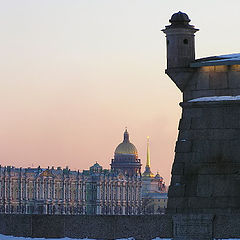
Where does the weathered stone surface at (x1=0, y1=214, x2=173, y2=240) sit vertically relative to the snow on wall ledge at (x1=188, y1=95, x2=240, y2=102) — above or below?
below

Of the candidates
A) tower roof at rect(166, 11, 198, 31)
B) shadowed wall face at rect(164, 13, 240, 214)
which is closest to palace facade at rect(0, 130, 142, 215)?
tower roof at rect(166, 11, 198, 31)

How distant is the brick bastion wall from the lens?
17.4 meters

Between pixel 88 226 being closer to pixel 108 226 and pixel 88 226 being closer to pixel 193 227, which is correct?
pixel 108 226

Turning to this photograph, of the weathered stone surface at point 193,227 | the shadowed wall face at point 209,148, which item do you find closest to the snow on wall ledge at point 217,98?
the shadowed wall face at point 209,148

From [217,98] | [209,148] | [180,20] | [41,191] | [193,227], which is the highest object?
[41,191]

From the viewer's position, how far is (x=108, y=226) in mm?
18547

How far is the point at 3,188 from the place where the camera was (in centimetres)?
16862

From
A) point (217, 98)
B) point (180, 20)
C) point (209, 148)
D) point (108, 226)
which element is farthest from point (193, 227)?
point (180, 20)

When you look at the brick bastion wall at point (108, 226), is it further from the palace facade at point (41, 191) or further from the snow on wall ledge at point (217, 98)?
the palace facade at point (41, 191)

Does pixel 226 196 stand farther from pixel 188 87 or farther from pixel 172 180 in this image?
pixel 188 87

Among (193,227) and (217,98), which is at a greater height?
(217,98)

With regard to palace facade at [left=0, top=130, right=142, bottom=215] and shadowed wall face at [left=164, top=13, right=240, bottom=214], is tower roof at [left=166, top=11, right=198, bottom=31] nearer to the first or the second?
shadowed wall face at [left=164, top=13, right=240, bottom=214]

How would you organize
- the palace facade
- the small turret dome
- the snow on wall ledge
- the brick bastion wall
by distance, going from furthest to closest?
the palace facade → the small turret dome → the snow on wall ledge → the brick bastion wall

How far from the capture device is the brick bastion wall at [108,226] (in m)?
17.4
